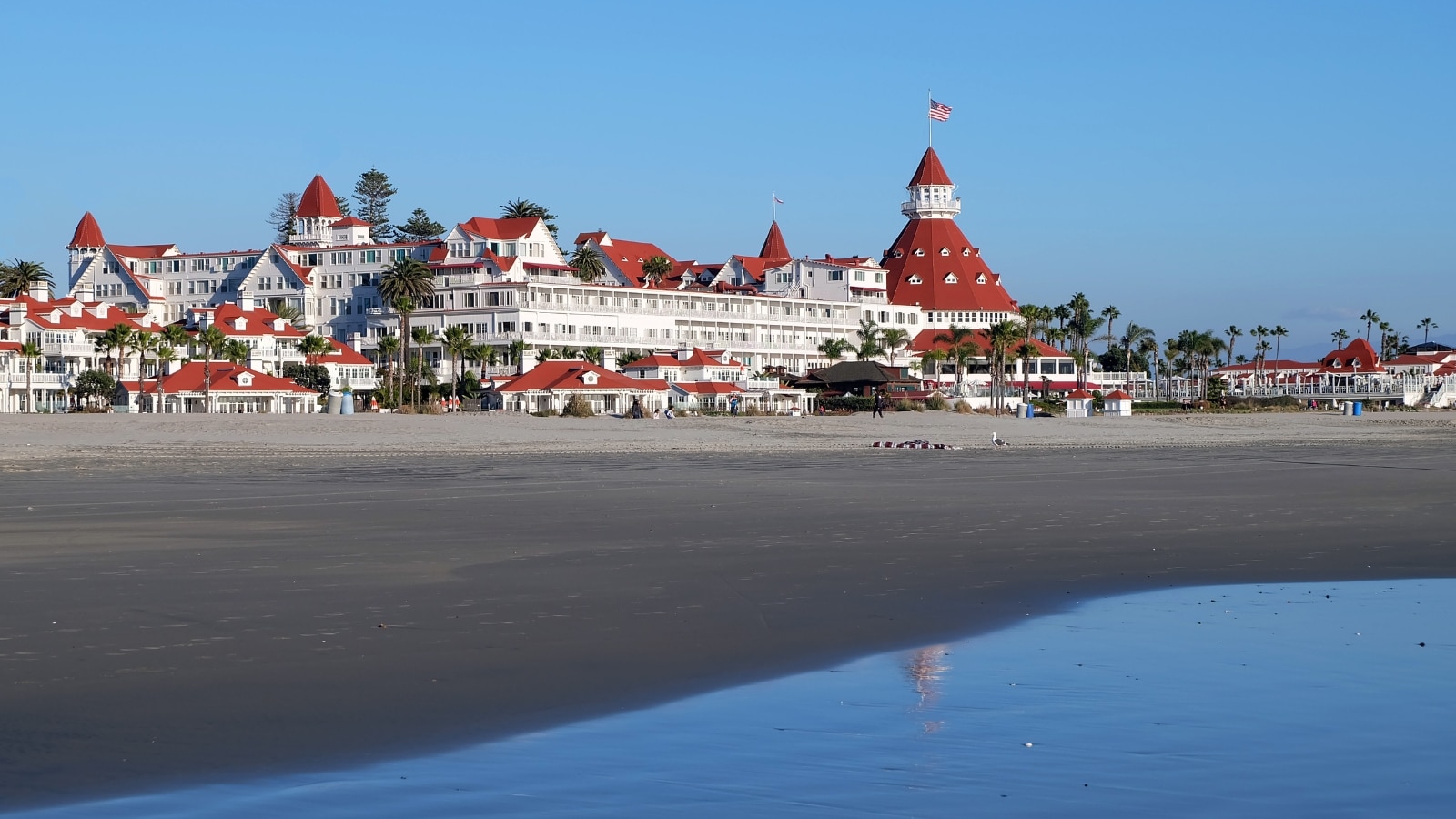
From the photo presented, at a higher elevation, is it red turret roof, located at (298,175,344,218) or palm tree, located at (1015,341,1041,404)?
red turret roof, located at (298,175,344,218)

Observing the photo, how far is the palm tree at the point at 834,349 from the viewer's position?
4510 inches

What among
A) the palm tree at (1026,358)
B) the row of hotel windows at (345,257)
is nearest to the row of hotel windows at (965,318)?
the palm tree at (1026,358)

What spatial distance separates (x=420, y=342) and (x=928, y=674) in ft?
298

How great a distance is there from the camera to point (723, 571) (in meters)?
15.0

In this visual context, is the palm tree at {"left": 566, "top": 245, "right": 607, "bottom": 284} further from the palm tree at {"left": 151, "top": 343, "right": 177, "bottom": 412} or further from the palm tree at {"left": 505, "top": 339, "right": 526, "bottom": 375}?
the palm tree at {"left": 151, "top": 343, "right": 177, "bottom": 412}

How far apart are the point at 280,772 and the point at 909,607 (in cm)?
657

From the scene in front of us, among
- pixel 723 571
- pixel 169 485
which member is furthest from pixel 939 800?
pixel 169 485

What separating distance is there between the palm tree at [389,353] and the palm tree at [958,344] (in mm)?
39087

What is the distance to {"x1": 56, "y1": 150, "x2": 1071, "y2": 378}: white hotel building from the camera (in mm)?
105375

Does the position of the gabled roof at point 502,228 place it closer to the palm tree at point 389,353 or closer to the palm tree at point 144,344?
the palm tree at point 389,353

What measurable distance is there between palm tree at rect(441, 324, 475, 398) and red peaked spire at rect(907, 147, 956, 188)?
48.7 metres

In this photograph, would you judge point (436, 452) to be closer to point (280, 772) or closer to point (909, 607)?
point (909, 607)

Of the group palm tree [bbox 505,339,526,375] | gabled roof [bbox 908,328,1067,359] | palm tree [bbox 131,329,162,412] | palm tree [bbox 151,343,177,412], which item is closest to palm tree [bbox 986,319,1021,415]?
gabled roof [bbox 908,328,1067,359]

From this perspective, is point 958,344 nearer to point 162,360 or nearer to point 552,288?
point 552,288
